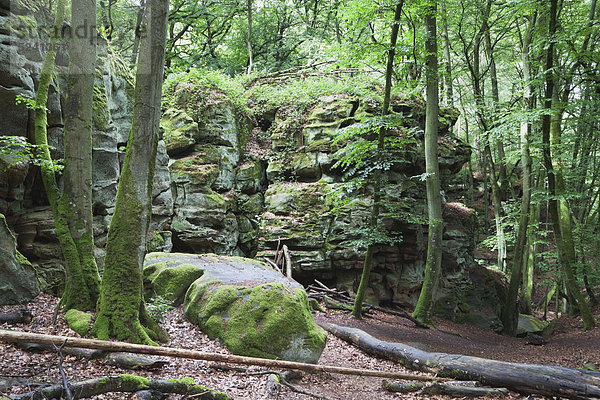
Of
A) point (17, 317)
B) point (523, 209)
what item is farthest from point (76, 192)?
point (523, 209)

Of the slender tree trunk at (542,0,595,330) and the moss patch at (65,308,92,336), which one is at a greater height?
the slender tree trunk at (542,0,595,330)

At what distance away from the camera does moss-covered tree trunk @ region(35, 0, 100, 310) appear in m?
5.60

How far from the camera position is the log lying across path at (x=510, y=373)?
537 cm

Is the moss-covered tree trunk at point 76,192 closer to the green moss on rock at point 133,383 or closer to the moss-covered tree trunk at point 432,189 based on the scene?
the green moss on rock at point 133,383

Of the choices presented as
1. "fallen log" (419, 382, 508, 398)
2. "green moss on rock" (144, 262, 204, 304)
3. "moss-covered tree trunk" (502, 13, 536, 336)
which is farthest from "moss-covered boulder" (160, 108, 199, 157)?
"moss-covered tree trunk" (502, 13, 536, 336)

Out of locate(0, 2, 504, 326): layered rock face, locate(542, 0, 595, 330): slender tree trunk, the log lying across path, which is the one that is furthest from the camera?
locate(0, 2, 504, 326): layered rock face

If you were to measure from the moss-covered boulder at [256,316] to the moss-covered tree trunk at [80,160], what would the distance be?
1.80 m

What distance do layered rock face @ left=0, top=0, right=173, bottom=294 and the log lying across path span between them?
23.8 ft

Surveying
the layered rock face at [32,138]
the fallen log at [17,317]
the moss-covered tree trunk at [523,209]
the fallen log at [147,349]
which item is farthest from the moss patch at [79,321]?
the moss-covered tree trunk at [523,209]

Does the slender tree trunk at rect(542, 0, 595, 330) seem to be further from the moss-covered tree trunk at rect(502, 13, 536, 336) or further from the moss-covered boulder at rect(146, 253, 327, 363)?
the moss-covered boulder at rect(146, 253, 327, 363)

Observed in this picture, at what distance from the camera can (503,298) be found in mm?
16203

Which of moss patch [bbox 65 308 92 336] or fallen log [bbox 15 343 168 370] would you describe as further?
moss patch [bbox 65 308 92 336]

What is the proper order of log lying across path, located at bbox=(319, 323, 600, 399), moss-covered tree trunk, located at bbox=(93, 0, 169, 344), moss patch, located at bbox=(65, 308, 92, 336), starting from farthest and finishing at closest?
1. log lying across path, located at bbox=(319, 323, 600, 399)
2. moss-covered tree trunk, located at bbox=(93, 0, 169, 344)
3. moss patch, located at bbox=(65, 308, 92, 336)

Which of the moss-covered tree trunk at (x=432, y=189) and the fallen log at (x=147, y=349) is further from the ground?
the moss-covered tree trunk at (x=432, y=189)
